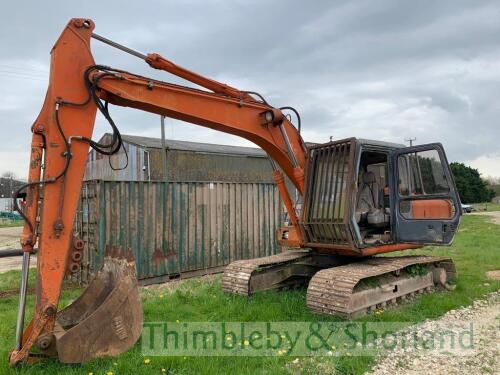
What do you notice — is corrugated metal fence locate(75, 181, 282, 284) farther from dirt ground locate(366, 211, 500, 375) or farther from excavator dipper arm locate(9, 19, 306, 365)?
dirt ground locate(366, 211, 500, 375)

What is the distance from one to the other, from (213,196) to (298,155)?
166 inches

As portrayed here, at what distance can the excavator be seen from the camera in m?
4.20

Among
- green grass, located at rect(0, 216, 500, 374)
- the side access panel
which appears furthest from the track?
the side access panel

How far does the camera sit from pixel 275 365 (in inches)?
168

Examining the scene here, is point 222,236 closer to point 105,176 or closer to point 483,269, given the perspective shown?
point 483,269

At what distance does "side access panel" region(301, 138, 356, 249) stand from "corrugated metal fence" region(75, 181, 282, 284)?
12.9ft

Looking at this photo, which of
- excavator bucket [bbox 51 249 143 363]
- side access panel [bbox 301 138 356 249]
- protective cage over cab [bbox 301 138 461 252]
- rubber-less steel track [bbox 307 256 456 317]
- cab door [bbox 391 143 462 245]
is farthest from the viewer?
cab door [bbox 391 143 462 245]

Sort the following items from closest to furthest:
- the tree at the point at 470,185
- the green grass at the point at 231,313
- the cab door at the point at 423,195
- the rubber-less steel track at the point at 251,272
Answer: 1. the green grass at the point at 231,313
2. the cab door at the point at 423,195
3. the rubber-less steel track at the point at 251,272
4. the tree at the point at 470,185

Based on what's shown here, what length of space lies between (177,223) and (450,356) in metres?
6.43

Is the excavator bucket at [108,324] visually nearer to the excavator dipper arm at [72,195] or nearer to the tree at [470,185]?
the excavator dipper arm at [72,195]

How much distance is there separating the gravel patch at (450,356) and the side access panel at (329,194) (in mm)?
1564

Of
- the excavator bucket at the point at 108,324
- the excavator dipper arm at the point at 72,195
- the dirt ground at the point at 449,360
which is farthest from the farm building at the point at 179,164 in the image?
the dirt ground at the point at 449,360

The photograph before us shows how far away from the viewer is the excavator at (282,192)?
420 centimetres

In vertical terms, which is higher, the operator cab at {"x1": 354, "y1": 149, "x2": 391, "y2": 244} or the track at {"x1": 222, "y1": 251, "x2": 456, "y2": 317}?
the operator cab at {"x1": 354, "y1": 149, "x2": 391, "y2": 244}
